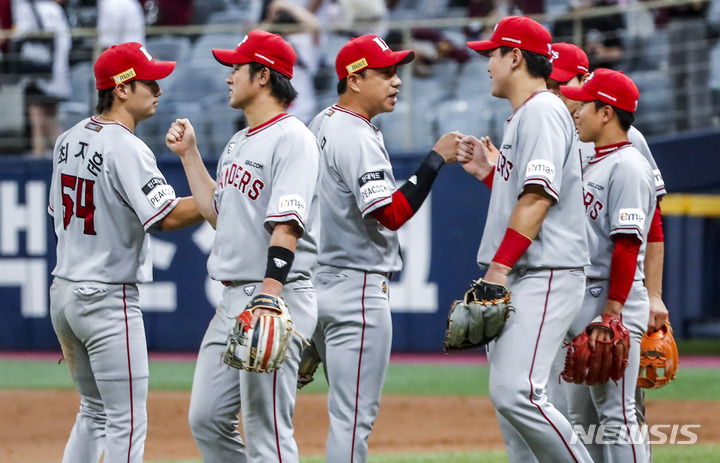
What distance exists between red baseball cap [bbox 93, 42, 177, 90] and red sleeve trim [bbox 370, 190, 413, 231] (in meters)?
1.05

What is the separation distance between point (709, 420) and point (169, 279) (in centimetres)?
537

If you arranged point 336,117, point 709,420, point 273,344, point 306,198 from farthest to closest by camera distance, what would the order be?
point 709,420 → point 336,117 → point 306,198 → point 273,344

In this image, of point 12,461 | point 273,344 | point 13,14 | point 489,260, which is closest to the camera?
point 273,344

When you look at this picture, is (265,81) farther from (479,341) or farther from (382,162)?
(479,341)

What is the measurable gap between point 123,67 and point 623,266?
7.07ft

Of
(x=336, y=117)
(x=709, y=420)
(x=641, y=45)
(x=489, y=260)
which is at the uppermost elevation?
(x=641, y=45)

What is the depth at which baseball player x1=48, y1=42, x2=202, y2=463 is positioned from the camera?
3.86 m

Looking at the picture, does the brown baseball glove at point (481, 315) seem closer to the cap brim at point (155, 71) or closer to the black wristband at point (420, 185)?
the black wristband at point (420, 185)

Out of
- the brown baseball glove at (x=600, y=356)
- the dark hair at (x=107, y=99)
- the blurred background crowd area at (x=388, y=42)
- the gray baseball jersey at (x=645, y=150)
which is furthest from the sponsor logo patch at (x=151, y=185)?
the blurred background crowd area at (x=388, y=42)

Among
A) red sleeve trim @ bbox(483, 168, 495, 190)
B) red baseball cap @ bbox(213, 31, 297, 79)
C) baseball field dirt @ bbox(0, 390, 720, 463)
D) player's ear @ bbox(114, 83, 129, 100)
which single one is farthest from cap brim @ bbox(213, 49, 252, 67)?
baseball field dirt @ bbox(0, 390, 720, 463)

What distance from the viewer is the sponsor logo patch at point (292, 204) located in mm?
3477

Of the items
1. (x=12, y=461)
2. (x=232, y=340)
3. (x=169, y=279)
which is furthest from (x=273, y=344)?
(x=169, y=279)

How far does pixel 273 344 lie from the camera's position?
330 centimetres

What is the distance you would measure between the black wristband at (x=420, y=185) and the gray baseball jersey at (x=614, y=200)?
68cm
